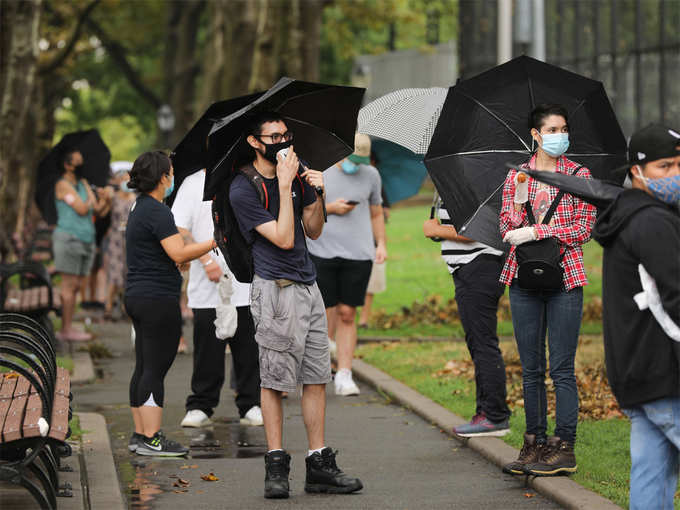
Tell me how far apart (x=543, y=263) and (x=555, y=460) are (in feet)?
3.66

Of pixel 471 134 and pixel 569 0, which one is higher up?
pixel 569 0

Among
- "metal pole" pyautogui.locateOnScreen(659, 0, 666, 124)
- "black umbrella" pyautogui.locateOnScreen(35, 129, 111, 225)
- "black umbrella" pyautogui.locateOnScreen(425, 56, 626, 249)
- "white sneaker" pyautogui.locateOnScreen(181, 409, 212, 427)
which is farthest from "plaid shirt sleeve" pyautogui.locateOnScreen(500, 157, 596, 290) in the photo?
"metal pole" pyautogui.locateOnScreen(659, 0, 666, 124)

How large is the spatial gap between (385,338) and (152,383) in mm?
6483

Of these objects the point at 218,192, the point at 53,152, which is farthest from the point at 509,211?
the point at 53,152

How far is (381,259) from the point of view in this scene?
1156cm

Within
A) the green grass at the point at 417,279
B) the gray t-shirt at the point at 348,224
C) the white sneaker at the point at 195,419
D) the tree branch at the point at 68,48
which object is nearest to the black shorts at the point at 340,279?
the gray t-shirt at the point at 348,224

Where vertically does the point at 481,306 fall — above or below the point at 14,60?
below

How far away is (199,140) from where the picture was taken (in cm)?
762

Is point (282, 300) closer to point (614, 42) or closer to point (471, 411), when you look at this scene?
point (471, 411)

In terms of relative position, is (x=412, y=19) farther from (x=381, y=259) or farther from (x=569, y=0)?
(x=381, y=259)

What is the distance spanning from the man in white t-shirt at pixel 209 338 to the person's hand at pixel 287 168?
8.55 ft

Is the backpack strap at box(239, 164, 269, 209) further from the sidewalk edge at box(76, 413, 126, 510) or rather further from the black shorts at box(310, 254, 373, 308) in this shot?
the black shorts at box(310, 254, 373, 308)

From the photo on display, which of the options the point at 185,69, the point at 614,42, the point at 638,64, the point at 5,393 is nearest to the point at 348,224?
the point at 5,393

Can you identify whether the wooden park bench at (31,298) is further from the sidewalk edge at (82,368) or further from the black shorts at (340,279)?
the black shorts at (340,279)
